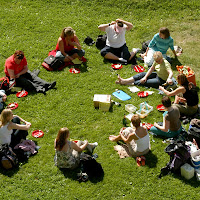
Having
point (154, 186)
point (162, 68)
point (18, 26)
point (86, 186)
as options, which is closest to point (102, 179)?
point (86, 186)

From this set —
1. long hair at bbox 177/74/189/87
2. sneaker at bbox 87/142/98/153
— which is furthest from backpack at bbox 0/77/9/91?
long hair at bbox 177/74/189/87

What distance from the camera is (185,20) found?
17578mm

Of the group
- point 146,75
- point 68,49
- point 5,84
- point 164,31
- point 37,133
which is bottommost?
point 37,133

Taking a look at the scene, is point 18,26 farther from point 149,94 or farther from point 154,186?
point 154,186

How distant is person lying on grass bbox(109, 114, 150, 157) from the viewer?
976 centimetres

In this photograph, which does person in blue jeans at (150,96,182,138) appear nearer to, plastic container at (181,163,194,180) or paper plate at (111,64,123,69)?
plastic container at (181,163,194,180)

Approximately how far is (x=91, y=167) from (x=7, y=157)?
234cm

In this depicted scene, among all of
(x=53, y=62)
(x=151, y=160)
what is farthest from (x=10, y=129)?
(x=53, y=62)

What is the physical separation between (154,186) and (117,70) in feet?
19.8

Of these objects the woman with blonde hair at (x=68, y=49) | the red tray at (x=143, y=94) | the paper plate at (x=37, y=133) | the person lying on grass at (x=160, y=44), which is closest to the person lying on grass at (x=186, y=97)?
the red tray at (x=143, y=94)

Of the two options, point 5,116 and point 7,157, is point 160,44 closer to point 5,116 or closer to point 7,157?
point 5,116

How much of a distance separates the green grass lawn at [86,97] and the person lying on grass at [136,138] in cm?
29

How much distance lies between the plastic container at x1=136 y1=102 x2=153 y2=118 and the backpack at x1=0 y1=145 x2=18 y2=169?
14.6ft

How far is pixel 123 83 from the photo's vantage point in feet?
43.4
